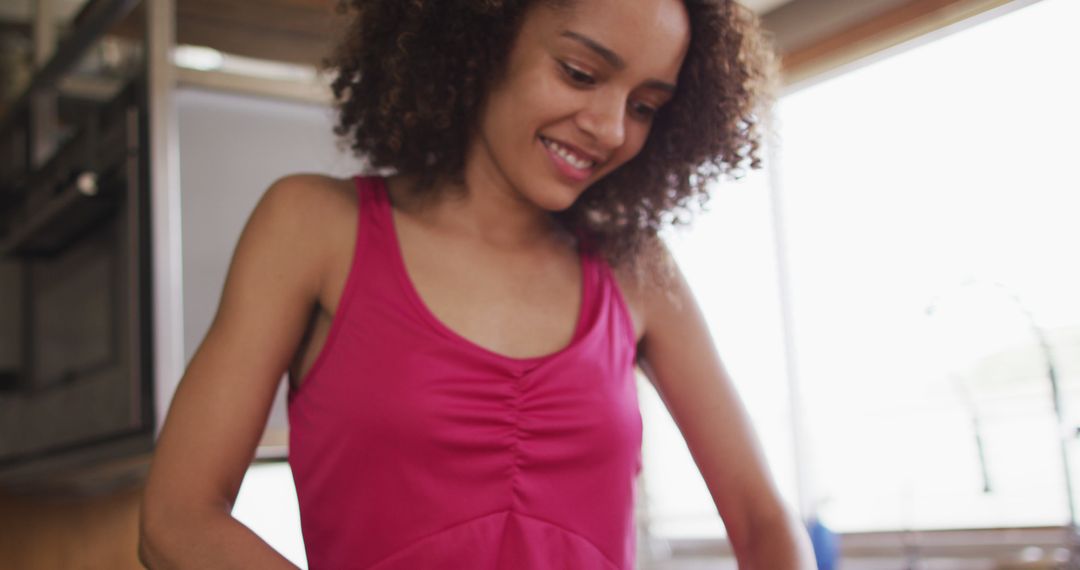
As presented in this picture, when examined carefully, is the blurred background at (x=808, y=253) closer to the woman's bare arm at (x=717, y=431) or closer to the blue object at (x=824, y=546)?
the blue object at (x=824, y=546)

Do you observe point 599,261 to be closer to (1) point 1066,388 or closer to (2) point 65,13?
(1) point 1066,388

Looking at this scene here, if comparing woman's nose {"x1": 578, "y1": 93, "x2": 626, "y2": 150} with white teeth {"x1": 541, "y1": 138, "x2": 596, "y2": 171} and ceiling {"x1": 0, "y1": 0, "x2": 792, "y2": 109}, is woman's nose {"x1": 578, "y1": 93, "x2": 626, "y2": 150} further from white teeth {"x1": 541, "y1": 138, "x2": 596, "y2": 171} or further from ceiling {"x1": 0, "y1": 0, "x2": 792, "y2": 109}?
ceiling {"x1": 0, "y1": 0, "x2": 792, "y2": 109}

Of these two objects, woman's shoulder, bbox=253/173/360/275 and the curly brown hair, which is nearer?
woman's shoulder, bbox=253/173/360/275

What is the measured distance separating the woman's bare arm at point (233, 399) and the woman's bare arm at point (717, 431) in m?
0.36

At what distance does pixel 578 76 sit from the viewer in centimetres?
93

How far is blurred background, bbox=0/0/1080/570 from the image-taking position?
1.75m

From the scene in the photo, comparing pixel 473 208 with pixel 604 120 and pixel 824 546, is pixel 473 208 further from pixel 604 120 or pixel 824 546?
pixel 824 546

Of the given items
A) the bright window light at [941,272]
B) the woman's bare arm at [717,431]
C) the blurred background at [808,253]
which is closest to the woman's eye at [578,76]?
the woman's bare arm at [717,431]

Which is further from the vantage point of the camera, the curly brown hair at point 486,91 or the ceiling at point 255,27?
the ceiling at point 255,27

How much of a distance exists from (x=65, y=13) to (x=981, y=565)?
7.63 ft

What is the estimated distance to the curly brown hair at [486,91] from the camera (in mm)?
1013

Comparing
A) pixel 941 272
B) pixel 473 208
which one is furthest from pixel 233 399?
pixel 941 272

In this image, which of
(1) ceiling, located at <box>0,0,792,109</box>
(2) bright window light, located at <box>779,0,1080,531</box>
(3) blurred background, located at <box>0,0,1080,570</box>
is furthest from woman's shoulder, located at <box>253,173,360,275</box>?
(2) bright window light, located at <box>779,0,1080,531</box>

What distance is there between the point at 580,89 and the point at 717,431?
360 millimetres
